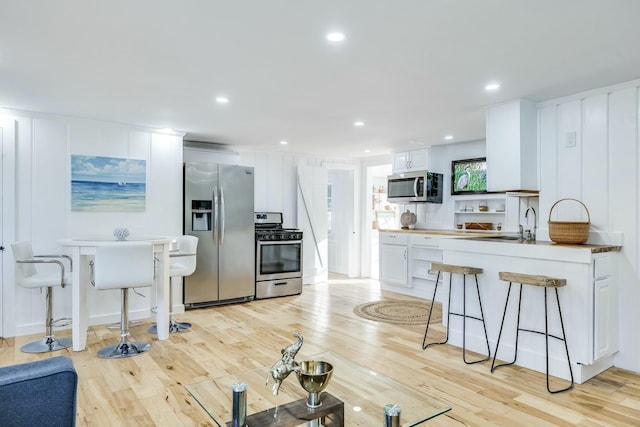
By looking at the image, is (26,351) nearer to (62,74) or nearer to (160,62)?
(62,74)

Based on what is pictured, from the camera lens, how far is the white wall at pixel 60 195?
13.2 feet

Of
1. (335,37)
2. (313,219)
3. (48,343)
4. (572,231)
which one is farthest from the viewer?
(313,219)

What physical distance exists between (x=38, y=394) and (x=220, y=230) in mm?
4121

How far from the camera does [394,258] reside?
245 inches

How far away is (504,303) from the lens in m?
3.39

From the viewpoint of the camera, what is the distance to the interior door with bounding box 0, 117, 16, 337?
3.91m

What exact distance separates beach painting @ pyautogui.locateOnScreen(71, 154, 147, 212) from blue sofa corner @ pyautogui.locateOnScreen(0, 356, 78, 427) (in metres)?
3.53

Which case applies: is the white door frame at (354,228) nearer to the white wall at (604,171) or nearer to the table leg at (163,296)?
the white wall at (604,171)

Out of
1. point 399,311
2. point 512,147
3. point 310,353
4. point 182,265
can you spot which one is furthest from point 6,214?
point 512,147

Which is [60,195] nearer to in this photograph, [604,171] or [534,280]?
[534,280]

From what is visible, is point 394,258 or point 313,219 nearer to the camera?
point 394,258

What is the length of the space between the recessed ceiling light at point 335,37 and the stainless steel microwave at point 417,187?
386cm

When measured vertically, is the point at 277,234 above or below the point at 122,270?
above

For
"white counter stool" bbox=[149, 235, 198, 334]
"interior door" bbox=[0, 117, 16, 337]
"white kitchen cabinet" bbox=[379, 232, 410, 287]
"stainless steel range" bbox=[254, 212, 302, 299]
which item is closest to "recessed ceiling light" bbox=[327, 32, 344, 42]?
"white counter stool" bbox=[149, 235, 198, 334]
